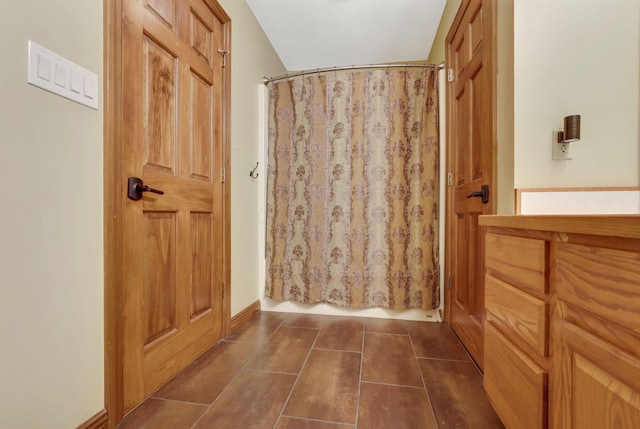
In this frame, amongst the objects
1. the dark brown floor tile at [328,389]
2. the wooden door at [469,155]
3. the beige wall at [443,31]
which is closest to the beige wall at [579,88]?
the wooden door at [469,155]

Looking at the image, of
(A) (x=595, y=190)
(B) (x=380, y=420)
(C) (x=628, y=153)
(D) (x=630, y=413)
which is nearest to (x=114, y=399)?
(B) (x=380, y=420)

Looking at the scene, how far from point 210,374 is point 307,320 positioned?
90 centimetres

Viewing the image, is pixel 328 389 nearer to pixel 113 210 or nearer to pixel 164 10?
pixel 113 210

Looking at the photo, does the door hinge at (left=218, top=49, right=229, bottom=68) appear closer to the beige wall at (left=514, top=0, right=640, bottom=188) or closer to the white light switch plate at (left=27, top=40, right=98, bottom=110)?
the white light switch plate at (left=27, top=40, right=98, bottom=110)

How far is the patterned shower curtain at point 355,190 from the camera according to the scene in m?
2.21

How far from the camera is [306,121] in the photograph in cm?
235

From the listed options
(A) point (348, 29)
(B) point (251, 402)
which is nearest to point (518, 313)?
(B) point (251, 402)

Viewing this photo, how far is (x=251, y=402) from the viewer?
1234mm

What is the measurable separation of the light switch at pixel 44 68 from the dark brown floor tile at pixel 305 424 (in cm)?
137

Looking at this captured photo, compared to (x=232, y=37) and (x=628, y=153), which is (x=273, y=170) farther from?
(x=628, y=153)

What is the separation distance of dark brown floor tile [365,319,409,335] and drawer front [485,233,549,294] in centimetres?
112

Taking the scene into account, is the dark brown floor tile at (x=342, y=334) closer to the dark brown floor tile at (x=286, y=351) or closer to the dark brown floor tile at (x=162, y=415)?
the dark brown floor tile at (x=286, y=351)

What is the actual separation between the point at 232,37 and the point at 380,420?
234cm

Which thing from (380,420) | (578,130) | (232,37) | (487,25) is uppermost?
(232,37)
